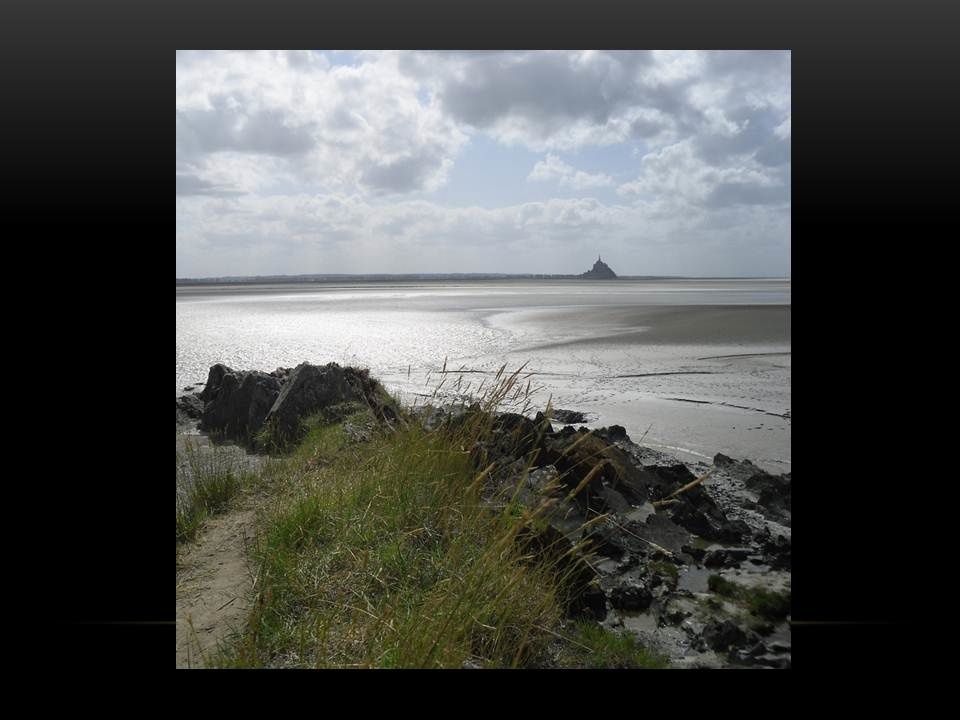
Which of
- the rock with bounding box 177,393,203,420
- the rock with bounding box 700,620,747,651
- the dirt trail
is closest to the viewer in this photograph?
the dirt trail

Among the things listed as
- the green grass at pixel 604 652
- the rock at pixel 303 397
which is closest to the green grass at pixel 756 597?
the green grass at pixel 604 652

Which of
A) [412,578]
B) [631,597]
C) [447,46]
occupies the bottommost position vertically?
[631,597]

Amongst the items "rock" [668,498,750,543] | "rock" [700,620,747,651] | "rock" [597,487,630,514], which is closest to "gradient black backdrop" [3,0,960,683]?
"rock" [700,620,747,651]

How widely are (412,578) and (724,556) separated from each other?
84.9 inches

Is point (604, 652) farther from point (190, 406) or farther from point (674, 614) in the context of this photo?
point (190, 406)

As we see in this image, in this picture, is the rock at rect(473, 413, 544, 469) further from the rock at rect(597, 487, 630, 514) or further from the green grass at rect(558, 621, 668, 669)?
the green grass at rect(558, 621, 668, 669)

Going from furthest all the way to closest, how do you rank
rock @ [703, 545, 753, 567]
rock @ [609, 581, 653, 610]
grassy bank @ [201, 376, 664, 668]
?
1. rock @ [703, 545, 753, 567]
2. rock @ [609, 581, 653, 610]
3. grassy bank @ [201, 376, 664, 668]

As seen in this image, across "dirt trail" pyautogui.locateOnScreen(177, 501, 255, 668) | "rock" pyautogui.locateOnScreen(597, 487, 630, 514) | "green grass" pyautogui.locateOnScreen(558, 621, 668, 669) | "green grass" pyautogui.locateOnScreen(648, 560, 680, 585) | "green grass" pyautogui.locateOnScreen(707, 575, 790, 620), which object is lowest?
"green grass" pyautogui.locateOnScreen(558, 621, 668, 669)

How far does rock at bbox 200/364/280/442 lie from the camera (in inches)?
275

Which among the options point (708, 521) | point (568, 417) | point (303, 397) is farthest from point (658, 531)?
point (303, 397)

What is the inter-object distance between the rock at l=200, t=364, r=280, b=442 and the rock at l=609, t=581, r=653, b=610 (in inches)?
166

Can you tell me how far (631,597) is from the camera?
392 cm
